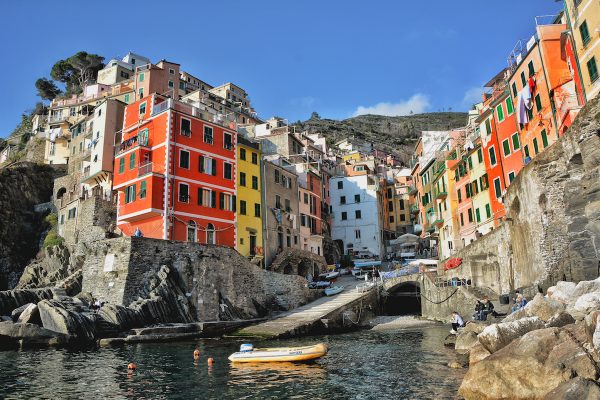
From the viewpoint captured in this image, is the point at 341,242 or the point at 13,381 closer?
the point at 13,381

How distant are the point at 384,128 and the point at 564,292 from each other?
162137 mm

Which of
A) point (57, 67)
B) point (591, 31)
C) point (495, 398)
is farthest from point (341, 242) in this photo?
point (57, 67)

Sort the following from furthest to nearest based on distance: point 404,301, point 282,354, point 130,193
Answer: point 404,301 → point 130,193 → point 282,354

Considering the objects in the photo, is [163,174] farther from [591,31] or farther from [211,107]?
[211,107]

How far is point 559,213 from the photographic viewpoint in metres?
27.4

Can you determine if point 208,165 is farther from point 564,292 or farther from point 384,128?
point 384,128

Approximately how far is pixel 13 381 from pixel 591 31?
3801 cm

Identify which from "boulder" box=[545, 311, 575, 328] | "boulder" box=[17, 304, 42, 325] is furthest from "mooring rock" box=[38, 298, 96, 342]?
"boulder" box=[545, 311, 575, 328]

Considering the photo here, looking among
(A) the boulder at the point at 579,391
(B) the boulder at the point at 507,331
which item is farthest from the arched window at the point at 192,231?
(A) the boulder at the point at 579,391

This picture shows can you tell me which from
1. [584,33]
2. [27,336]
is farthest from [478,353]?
[27,336]

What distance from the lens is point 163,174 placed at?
44.2m

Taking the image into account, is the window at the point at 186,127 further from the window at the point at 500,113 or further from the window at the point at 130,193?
the window at the point at 500,113

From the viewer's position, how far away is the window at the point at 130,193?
45.0 meters

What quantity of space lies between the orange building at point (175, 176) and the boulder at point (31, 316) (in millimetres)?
12671
